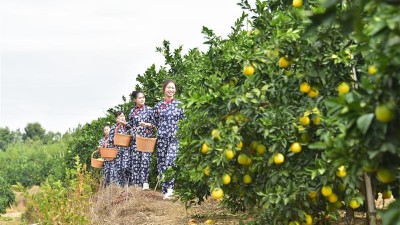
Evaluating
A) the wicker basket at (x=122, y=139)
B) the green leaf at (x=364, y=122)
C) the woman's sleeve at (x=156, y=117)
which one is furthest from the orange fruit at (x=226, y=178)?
the wicker basket at (x=122, y=139)

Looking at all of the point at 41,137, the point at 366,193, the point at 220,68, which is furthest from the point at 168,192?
the point at 41,137

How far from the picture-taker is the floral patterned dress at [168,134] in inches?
354

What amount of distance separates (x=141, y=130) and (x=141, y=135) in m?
0.08

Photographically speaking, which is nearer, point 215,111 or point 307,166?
point 307,166

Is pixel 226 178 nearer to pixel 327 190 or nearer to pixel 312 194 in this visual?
pixel 312 194

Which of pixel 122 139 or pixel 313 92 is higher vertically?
pixel 313 92

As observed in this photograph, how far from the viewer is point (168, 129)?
912 centimetres

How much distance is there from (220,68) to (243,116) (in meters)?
0.97

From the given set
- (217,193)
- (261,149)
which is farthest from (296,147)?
(217,193)

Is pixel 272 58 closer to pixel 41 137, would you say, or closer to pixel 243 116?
pixel 243 116

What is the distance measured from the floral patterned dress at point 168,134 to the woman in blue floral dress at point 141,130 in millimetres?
368

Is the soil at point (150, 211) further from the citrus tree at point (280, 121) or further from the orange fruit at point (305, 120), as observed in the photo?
the orange fruit at point (305, 120)

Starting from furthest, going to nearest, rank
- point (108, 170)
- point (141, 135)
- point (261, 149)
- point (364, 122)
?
point (108, 170), point (141, 135), point (261, 149), point (364, 122)

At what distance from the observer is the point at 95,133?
1473 centimetres
